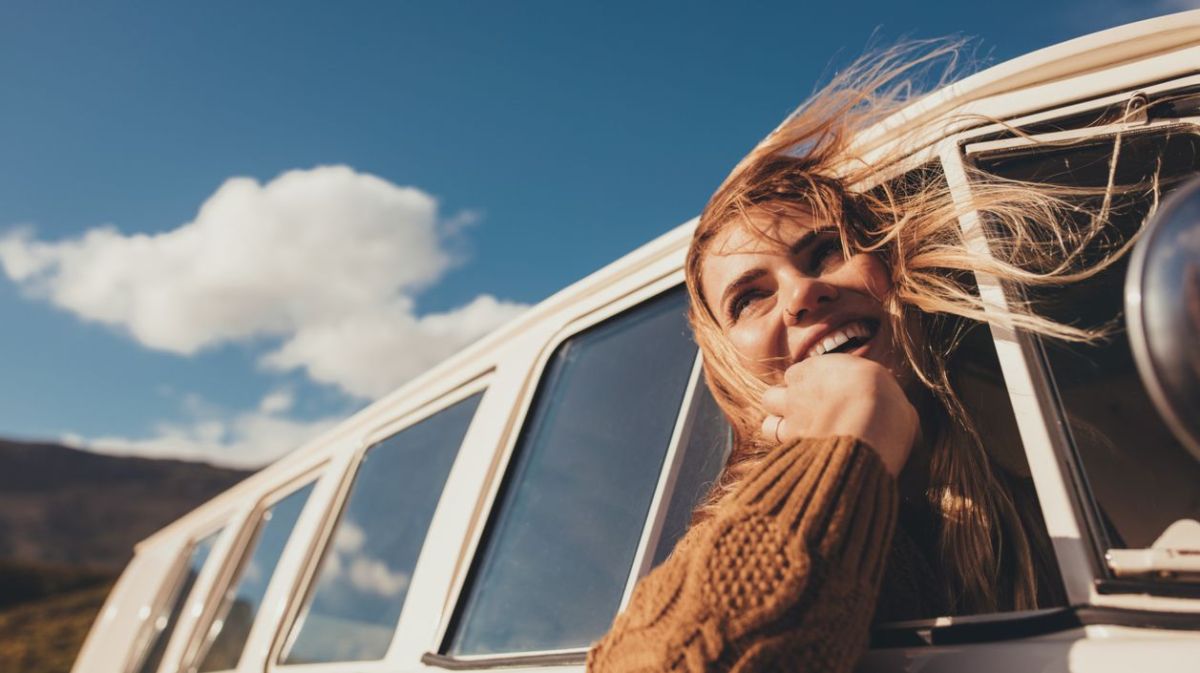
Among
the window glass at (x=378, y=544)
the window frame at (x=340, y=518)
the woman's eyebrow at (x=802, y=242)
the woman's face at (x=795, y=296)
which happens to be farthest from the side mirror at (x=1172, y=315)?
the window glass at (x=378, y=544)

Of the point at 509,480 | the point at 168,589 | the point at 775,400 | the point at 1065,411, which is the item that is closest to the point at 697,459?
the point at 775,400

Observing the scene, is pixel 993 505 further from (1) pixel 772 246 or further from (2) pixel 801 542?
(1) pixel 772 246

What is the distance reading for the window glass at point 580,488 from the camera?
1.94m

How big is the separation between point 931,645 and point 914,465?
440 mm

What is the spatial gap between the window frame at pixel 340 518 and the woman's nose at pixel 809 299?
1.33 meters

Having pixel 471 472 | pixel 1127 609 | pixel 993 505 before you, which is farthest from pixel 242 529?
pixel 1127 609

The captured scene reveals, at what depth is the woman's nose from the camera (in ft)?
5.20

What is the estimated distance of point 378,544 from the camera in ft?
10.2

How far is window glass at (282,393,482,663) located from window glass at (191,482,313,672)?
2.38 ft

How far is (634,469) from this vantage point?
79.0 inches

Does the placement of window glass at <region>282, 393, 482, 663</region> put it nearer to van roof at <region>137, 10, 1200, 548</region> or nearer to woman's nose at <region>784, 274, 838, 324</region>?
van roof at <region>137, 10, 1200, 548</region>

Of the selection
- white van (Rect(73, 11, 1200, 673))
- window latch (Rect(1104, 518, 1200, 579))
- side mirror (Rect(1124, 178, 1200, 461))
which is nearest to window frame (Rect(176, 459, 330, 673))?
white van (Rect(73, 11, 1200, 673))

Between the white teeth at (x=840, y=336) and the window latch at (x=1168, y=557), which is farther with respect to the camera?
the white teeth at (x=840, y=336)

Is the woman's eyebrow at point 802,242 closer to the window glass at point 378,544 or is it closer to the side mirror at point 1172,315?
the side mirror at point 1172,315
